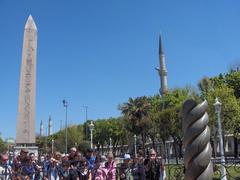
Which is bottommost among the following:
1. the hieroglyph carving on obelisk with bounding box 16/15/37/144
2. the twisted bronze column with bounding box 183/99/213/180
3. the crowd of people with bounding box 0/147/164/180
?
the crowd of people with bounding box 0/147/164/180

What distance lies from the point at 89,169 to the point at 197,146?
25.6 feet

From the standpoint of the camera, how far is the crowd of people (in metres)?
10.9

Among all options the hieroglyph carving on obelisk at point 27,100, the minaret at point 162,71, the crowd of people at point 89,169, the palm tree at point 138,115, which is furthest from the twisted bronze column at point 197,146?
the minaret at point 162,71

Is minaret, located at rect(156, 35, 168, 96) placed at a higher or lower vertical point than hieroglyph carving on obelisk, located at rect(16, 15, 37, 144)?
higher

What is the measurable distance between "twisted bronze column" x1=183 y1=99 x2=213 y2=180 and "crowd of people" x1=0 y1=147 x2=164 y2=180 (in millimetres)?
7399

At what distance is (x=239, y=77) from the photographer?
53719 mm

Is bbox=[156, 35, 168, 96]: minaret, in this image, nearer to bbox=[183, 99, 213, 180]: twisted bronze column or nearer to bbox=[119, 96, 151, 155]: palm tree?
bbox=[119, 96, 151, 155]: palm tree

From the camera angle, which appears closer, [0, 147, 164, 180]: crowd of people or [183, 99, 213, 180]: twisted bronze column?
[183, 99, 213, 180]: twisted bronze column

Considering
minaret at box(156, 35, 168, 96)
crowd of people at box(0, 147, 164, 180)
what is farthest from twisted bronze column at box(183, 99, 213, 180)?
minaret at box(156, 35, 168, 96)

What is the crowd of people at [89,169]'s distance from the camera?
35.8 feet

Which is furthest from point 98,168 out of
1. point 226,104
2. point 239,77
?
point 239,77

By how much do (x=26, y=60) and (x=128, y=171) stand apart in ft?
48.2

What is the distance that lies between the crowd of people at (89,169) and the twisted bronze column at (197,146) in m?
7.40

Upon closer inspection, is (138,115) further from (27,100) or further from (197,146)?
(197,146)
